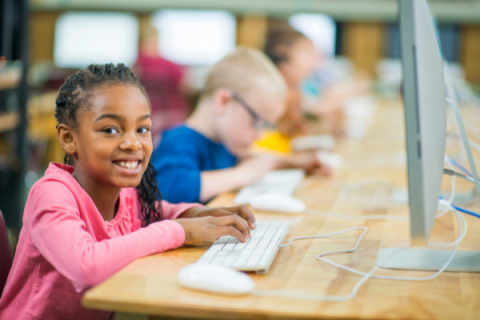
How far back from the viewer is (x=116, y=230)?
2.81 ft

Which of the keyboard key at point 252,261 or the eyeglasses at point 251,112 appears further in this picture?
the eyeglasses at point 251,112

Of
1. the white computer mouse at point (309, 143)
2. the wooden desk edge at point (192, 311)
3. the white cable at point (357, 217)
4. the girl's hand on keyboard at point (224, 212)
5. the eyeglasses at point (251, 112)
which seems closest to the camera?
the wooden desk edge at point (192, 311)

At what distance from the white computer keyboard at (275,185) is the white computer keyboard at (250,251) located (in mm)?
337

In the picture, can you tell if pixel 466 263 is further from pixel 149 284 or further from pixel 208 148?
pixel 208 148

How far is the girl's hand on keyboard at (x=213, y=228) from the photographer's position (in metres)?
0.81

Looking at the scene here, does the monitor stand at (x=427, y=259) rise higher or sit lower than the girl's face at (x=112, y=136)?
lower

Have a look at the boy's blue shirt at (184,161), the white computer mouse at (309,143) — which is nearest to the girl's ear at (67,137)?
the boy's blue shirt at (184,161)

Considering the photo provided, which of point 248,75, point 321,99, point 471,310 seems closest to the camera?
point 471,310

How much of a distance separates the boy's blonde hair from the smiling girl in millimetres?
589

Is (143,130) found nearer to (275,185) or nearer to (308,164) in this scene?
(275,185)

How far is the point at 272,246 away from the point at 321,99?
103 inches

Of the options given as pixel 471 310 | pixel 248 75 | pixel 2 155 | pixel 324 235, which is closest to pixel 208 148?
pixel 248 75

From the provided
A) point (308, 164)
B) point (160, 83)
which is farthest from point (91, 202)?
point (160, 83)

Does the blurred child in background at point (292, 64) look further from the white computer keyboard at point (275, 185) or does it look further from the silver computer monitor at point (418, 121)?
the silver computer monitor at point (418, 121)
